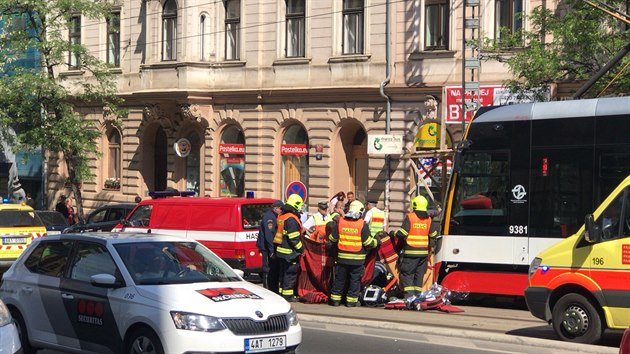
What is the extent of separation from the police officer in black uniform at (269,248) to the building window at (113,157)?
24359 millimetres

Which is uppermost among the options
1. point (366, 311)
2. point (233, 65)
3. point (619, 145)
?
point (233, 65)

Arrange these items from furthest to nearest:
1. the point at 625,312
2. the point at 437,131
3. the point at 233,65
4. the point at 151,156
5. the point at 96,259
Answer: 1. the point at 151,156
2. the point at 233,65
3. the point at 437,131
4. the point at 625,312
5. the point at 96,259

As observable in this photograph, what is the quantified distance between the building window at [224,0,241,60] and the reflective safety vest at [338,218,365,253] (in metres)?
20.4

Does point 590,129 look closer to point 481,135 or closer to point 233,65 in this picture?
point 481,135

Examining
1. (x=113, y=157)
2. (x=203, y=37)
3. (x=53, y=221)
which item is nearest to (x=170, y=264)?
(x=53, y=221)

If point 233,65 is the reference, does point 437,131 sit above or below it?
below

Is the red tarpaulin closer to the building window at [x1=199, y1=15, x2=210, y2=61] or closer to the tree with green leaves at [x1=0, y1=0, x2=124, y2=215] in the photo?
the tree with green leaves at [x1=0, y1=0, x2=124, y2=215]

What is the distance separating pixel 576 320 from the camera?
44.2 ft

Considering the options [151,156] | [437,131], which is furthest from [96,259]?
[151,156]

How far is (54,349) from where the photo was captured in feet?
38.5

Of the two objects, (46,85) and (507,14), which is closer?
(507,14)

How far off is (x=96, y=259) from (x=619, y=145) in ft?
26.9

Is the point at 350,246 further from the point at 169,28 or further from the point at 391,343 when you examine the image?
the point at 169,28

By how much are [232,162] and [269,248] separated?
18.6 metres
